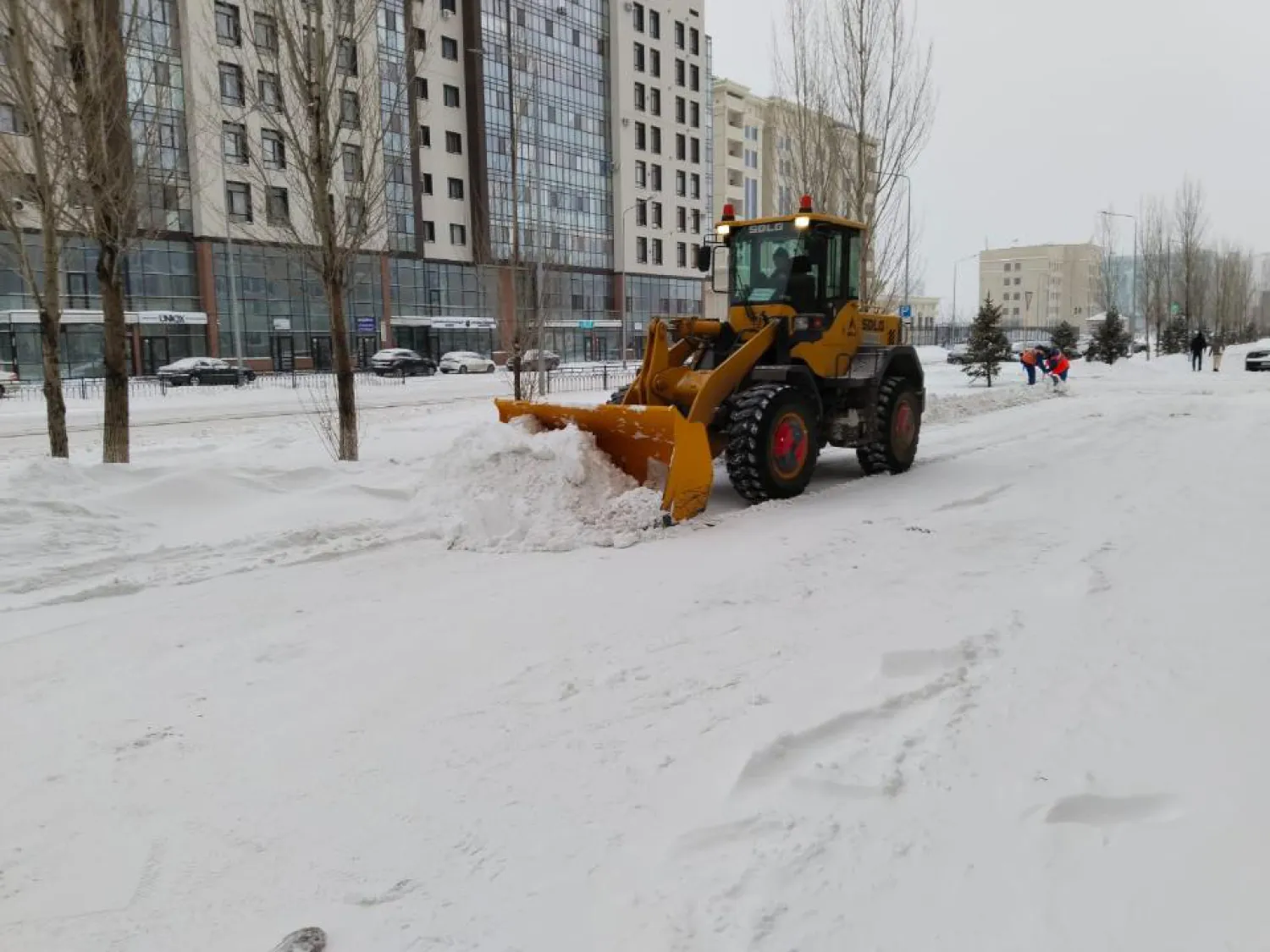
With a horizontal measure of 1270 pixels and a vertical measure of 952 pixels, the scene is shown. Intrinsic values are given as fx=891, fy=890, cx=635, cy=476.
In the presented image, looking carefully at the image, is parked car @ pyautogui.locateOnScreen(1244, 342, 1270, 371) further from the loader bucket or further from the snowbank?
the snowbank

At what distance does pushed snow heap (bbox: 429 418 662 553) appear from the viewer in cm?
725

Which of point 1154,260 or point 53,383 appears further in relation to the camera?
point 1154,260

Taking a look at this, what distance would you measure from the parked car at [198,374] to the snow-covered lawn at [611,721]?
31.1 meters

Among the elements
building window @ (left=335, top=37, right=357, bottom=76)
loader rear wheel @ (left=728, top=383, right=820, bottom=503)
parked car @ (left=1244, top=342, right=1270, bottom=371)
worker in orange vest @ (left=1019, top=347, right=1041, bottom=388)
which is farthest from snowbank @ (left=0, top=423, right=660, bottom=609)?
parked car @ (left=1244, top=342, right=1270, bottom=371)

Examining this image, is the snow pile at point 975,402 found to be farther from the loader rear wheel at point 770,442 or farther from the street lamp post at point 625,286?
the street lamp post at point 625,286

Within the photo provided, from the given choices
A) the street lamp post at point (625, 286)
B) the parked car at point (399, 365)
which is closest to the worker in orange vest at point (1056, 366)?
the parked car at point (399, 365)

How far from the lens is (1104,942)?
2594 millimetres

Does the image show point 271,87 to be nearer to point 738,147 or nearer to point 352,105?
point 352,105

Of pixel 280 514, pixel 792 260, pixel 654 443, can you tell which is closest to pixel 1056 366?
pixel 792 260

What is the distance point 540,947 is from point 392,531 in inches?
207

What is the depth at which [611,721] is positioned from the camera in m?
4.00

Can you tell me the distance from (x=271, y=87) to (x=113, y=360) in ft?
12.7

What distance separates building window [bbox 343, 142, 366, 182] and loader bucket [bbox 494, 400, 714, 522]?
4460 millimetres

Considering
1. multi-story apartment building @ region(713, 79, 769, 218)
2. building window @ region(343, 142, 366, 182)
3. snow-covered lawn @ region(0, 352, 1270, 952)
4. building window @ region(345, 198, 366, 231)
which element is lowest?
snow-covered lawn @ region(0, 352, 1270, 952)
